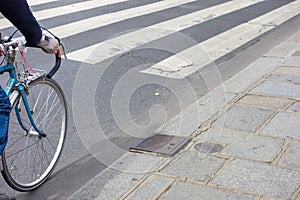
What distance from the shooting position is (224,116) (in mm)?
4883

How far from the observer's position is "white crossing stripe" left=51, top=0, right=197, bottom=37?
8.62 m

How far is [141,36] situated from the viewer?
8164 mm

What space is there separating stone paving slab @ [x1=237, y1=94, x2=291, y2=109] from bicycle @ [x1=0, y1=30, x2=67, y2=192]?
6.87ft

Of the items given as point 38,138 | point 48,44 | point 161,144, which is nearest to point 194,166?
point 161,144

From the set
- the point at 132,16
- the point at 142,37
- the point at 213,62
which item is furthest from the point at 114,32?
the point at 213,62

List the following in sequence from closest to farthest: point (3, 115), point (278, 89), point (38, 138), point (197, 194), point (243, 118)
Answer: point (3, 115)
point (197, 194)
point (38, 138)
point (243, 118)
point (278, 89)

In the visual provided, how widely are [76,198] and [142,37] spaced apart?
4855mm

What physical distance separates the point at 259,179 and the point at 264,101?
1.76 meters

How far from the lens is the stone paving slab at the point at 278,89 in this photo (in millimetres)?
5496

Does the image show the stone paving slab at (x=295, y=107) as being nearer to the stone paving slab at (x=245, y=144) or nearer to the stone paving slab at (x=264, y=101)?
the stone paving slab at (x=264, y=101)

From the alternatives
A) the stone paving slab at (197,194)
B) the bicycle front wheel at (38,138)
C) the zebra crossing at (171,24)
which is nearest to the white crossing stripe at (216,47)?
the zebra crossing at (171,24)

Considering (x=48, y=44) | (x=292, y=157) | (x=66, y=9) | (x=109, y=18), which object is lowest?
(x=292, y=157)

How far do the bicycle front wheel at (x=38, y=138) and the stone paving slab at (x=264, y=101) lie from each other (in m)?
Answer: 2.08

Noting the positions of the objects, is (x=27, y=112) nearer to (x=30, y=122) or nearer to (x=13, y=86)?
(x=30, y=122)
